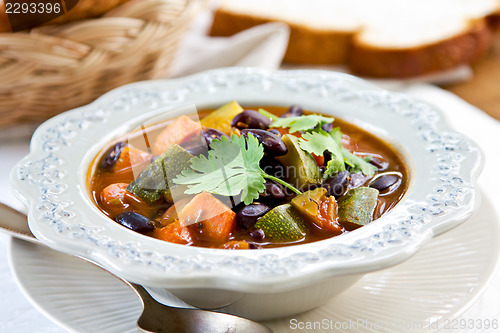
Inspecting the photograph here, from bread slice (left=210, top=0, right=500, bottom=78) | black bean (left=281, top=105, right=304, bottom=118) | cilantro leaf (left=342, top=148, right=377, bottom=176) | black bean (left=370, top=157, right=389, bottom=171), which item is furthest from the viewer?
bread slice (left=210, top=0, right=500, bottom=78)

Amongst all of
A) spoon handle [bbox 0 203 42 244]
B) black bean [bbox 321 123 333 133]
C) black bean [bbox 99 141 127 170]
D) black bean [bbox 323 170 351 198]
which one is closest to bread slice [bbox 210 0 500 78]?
black bean [bbox 321 123 333 133]

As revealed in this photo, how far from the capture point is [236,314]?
2.19 metres

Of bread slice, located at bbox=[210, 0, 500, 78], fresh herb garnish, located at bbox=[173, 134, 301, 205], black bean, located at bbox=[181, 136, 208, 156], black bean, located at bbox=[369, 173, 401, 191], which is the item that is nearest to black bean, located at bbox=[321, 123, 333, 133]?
black bean, located at bbox=[369, 173, 401, 191]

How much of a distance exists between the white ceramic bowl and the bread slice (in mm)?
1600

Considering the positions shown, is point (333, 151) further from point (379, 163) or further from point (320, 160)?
point (379, 163)

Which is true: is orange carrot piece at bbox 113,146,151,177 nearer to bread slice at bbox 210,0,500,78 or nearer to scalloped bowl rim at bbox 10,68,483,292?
scalloped bowl rim at bbox 10,68,483,292

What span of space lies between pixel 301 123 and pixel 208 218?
73cm

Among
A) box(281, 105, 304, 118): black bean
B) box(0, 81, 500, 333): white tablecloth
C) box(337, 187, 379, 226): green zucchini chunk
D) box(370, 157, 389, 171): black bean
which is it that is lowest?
box(0, 81, 500, 333): white tablecloth

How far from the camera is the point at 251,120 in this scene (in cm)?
265

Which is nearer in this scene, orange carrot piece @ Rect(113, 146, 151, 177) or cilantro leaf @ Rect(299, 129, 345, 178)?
cilantro leaf @ Rect(299, 129, 345, 178)

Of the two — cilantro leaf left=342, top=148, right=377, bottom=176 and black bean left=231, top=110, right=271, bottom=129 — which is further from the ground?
black bean left=231, top=110, right=271, bottom=129

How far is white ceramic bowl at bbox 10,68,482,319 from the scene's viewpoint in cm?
185

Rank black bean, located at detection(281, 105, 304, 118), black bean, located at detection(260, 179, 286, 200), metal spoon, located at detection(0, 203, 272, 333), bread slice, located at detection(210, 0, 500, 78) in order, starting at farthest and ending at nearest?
bread slice, located at detection(210, 0, 500, 78) < black bean, located at detection(281, 105, 304, 118) < black bean, located at detection(260, 179, 286, 200) < metal spoon, located at detection(0, 203, 272, 333)

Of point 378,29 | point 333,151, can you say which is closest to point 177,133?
point 333,151
